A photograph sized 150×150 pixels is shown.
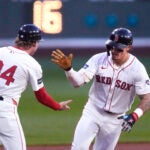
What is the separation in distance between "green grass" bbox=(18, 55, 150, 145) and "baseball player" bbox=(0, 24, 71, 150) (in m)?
3.33

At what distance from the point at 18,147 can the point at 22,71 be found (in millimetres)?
738

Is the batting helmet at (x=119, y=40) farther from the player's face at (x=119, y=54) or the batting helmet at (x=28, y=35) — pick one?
the batting helmet at (x=28, y=35)

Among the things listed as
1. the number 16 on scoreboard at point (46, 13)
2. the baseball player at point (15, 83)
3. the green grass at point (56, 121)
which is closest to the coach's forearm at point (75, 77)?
the baseball player at point (15, 83)

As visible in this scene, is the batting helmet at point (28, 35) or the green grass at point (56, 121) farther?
the green grass at point (56, 121)

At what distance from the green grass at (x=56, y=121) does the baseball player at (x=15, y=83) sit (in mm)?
3328

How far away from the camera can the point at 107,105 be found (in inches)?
308

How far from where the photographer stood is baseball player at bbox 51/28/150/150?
7.67 metres

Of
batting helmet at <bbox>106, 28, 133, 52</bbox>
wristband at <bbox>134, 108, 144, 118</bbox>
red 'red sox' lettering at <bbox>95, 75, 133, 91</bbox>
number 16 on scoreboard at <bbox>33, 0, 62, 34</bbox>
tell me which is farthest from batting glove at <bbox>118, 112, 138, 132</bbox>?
number 16 on scoreboard at <bbox>33, 0, 62, 34</bbox>

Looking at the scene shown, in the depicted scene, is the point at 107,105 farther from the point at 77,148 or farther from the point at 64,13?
the point at 64,13

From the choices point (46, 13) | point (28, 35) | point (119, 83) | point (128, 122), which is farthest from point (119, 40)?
point (46, 13)

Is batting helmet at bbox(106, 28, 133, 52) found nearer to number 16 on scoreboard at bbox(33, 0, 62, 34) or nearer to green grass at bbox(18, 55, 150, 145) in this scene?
green grass at bbox(18, 55, 150, 145)

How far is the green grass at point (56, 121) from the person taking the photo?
10.8m

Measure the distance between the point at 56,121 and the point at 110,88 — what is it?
4260mm

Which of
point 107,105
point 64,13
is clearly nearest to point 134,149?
point 107,105
